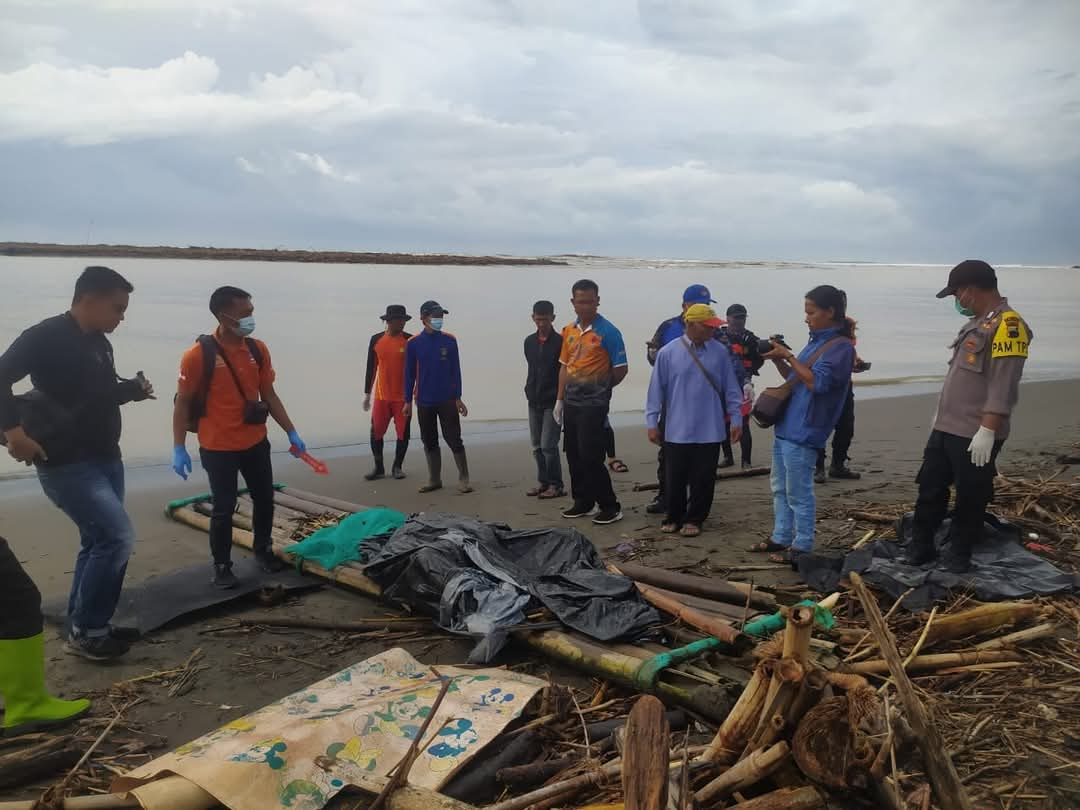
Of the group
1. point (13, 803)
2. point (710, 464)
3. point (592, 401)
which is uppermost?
point (592, 401)

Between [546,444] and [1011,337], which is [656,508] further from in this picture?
[1011,337]

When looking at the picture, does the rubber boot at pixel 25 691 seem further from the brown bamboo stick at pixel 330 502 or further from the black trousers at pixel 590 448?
the black trousers at pixel 590 448

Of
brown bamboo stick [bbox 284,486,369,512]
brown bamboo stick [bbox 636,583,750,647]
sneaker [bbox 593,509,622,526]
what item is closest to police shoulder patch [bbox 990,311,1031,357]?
brown bamboo stick [bbox 636,583,750,647]

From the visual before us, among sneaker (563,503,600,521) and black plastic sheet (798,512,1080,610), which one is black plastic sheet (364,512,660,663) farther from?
sneaker (563,503,600,521)

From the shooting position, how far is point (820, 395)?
5316 mm

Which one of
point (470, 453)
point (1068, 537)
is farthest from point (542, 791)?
point (470, 453)

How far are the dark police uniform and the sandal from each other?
103 centimetres

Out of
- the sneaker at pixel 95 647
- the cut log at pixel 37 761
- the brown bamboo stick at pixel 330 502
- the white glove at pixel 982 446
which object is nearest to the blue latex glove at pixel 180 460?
the sneaker at pixel 95 647

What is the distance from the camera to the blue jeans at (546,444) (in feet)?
26.1

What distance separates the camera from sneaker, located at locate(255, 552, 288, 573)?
5.67 meters

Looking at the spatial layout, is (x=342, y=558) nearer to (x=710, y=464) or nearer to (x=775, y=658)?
(x=710, y=464)

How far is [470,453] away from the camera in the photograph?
10664mm

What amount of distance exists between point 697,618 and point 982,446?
203 cm

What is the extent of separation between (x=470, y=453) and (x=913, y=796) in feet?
27.4
